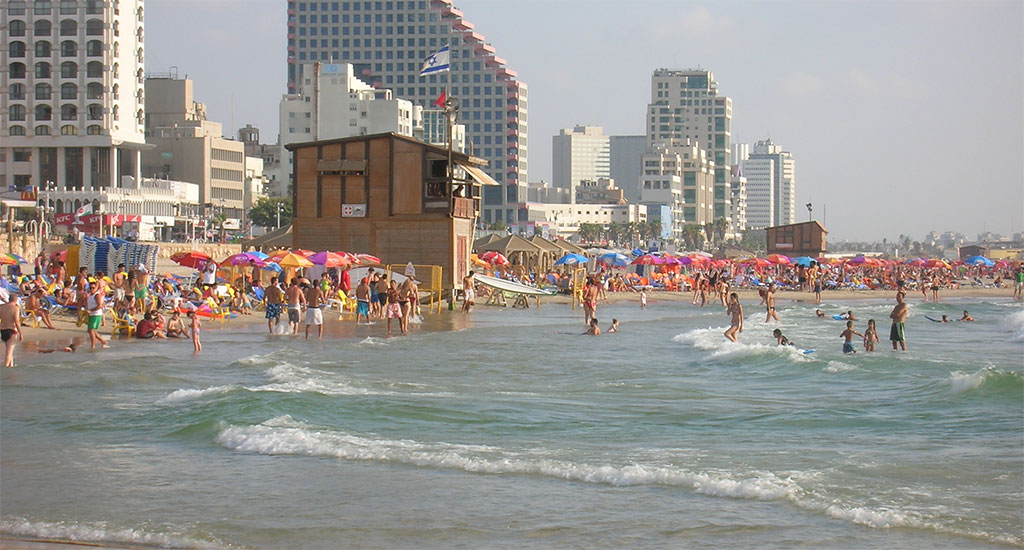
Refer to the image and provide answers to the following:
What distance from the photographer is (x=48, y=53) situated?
82.3m

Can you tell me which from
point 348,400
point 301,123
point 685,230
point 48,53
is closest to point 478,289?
point 348,400

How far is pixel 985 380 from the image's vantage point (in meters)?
17.5

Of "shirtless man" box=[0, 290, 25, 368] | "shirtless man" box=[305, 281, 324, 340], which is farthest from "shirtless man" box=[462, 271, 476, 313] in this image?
"shirtless man" box=[0, 290, 25, 368]

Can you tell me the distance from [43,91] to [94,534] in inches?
3249

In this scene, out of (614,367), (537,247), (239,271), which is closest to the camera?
(614,367)

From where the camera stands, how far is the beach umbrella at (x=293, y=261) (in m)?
30.4

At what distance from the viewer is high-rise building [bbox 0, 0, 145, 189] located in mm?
81625

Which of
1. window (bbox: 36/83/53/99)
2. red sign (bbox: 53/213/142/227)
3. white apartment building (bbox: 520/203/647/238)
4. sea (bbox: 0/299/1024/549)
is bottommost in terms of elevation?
sea (bbox: 0/299/1024/549)

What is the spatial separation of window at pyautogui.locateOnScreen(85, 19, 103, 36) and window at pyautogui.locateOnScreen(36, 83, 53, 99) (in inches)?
199

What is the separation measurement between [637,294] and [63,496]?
155 ft

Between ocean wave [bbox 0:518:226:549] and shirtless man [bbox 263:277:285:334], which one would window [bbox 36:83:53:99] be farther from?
ocean wave [bbox 0:518:226:549]

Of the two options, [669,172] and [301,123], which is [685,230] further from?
[301,123]

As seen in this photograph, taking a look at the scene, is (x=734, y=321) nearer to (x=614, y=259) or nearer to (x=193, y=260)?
(x=193, y=260)

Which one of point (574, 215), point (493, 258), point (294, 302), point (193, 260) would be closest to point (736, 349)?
point (294, 302)
